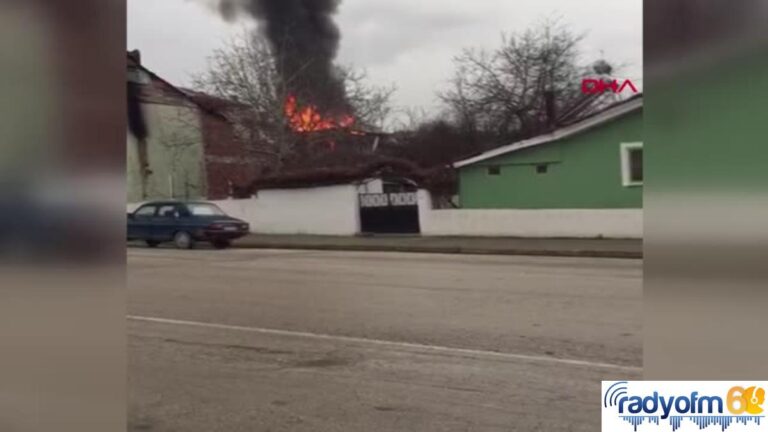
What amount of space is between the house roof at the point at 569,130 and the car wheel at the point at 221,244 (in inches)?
21.5

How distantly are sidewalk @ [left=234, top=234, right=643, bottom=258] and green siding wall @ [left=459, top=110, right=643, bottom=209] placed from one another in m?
0.07

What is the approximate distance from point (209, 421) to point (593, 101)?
1225 millimetres

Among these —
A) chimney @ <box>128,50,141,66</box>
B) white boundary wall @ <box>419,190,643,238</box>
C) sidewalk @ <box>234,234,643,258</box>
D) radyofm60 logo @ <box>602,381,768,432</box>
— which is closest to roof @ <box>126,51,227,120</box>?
chimney @ <box>128,50,141,66</box>

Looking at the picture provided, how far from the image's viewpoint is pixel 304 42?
1.31 m

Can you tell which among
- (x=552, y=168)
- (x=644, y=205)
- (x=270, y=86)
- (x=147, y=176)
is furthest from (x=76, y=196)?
(x=644, y=205)

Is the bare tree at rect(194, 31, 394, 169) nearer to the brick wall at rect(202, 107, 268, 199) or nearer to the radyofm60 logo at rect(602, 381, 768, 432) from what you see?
the brick wall at rect(202, 107, 268, 199)

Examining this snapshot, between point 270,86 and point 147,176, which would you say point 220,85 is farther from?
point 147,176

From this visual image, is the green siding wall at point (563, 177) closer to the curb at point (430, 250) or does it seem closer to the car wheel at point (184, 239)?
the curb at point (430, 250)

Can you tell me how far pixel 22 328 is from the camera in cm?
131

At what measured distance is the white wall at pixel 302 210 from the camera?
1.37 m

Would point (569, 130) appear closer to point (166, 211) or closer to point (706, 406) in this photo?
point (706, 406)

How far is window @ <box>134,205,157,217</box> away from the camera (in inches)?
52.7

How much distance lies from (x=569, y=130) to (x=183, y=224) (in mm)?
858

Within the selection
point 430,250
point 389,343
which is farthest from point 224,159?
point 389,343
